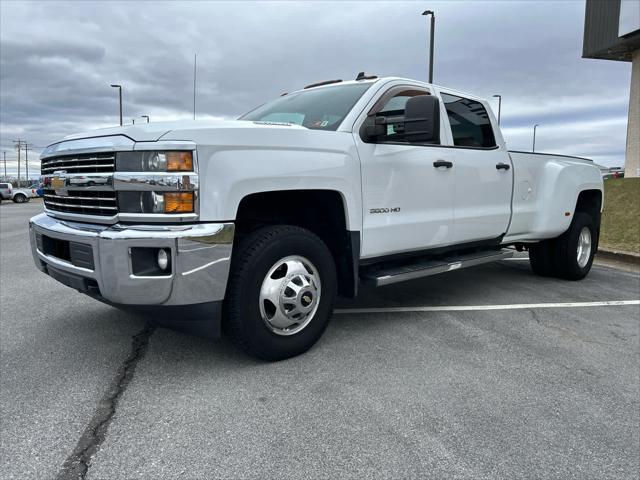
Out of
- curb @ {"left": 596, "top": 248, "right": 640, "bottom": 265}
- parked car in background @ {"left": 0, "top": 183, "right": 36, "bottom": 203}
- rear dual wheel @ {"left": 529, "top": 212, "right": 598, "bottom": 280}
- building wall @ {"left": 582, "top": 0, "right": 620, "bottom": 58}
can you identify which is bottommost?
parked car in background @ {"left": 0, "top": 183, "right": 36, "bottom": 203}

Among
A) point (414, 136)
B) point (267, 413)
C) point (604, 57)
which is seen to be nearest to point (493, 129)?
point (414, 136)

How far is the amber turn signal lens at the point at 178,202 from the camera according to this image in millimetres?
2701

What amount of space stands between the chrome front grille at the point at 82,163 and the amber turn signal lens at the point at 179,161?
36 centimetres

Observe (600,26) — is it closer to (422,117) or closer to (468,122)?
(468,122)

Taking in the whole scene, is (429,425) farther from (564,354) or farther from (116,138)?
(116,138)

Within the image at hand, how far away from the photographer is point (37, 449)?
87.7 inches

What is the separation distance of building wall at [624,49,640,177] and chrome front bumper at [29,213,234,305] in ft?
77.8

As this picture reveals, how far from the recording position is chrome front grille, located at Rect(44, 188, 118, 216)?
2.86 meters

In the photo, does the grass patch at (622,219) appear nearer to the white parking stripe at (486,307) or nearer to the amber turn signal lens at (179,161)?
the white parking stripe at (486,307)

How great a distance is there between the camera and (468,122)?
479cm

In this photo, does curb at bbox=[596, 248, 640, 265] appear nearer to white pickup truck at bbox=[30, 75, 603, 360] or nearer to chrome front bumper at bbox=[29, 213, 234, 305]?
white pickup truck at bbox=[30, 75, 603, 360]

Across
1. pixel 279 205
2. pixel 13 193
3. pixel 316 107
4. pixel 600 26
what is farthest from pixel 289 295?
pixel 13 193

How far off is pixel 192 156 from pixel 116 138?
50cm

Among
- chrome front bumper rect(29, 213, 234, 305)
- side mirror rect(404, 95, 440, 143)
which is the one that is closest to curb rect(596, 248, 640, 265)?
side mirror rect(404, 95, 440, 143)
